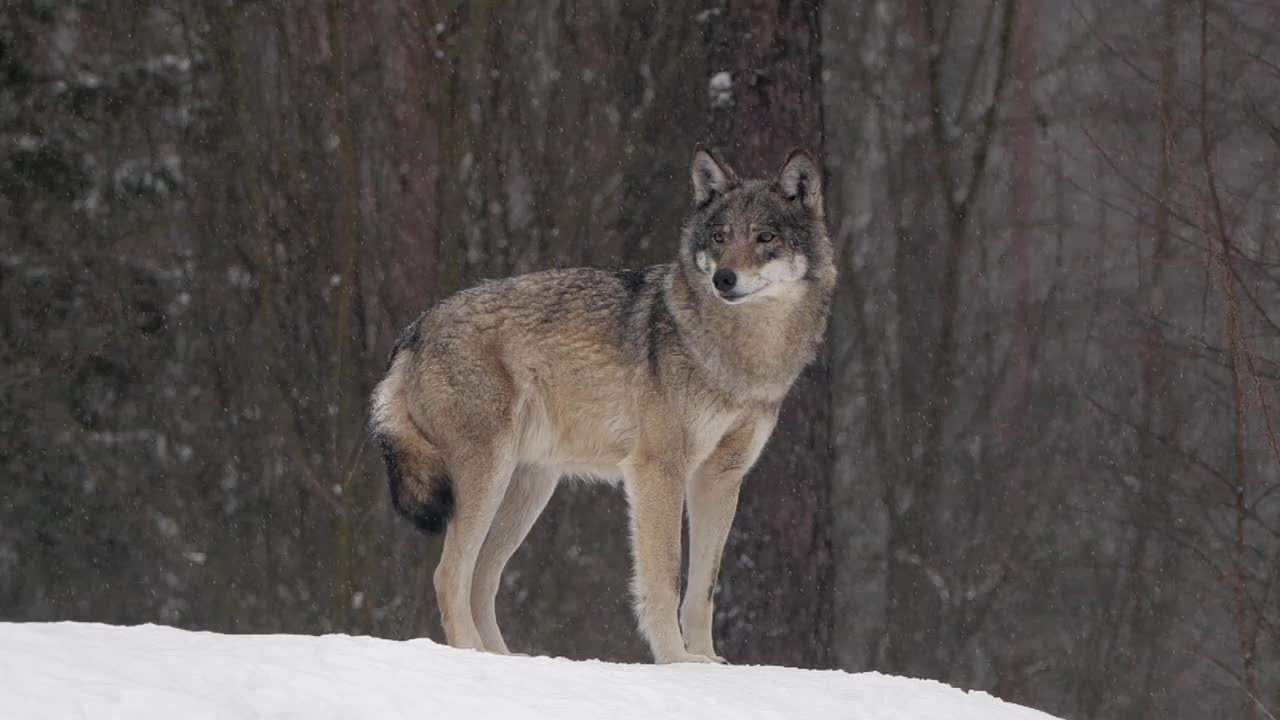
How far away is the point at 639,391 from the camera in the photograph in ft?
21.5

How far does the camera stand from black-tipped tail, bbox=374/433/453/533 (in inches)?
255

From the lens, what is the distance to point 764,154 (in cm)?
805

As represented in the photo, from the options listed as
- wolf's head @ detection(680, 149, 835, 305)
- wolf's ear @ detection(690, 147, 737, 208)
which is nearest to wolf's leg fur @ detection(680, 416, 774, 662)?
wolf's head @ detection(680, 149, 835, 305)

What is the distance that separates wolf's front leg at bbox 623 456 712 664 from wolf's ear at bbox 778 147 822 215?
1193mm

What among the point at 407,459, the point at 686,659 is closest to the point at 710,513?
the point at 686,659

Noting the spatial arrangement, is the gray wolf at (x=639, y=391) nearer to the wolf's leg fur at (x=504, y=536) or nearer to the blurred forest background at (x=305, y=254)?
the wolf's leg fur at (x=504, y=536)

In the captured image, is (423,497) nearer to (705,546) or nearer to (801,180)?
(705,546)

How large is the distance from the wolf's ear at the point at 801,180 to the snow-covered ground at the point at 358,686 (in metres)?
2.34

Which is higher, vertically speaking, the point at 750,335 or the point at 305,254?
the point at 750,335

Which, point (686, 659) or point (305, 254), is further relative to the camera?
point (305, 254)

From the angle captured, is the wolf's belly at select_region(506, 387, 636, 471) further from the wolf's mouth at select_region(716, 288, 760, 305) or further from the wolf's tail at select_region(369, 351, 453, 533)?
the wolf's mouth at select_region(716, 288, 760, 305)

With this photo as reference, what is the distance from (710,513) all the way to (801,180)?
1.39m

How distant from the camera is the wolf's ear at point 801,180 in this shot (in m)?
6.50

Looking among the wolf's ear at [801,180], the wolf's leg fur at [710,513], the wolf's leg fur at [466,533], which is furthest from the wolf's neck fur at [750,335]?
the wolf's leg fur at [466,533]
